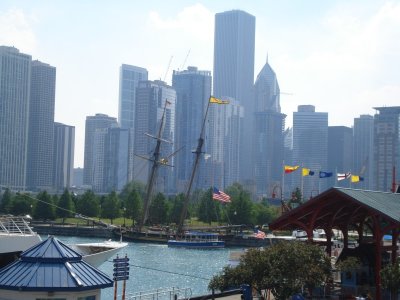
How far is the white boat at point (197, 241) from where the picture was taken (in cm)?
11007

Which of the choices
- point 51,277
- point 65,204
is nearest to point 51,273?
point 51,277

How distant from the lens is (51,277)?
20062mm

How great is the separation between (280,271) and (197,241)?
82.8m

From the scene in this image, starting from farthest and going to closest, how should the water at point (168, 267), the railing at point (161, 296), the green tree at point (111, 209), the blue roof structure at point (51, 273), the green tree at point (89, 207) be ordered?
1. the green tree at point (89, 207)
2. the green tree at point (111, 209)
3. the water at point (168, 267)
4. the railing at point (161, 296)
5. the blue roof structure at point (51, 273)

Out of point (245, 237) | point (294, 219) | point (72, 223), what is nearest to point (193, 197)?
point (72, 223)

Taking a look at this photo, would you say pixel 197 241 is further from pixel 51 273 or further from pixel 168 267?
pixel 51 273

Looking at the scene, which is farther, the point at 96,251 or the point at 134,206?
the point at 134,206

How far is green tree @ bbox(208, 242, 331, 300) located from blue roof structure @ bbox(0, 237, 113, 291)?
9.74 meters

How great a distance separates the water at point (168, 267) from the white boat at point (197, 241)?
1.51 m

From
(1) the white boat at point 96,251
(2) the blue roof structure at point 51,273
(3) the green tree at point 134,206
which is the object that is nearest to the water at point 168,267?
(1) the white boat at point 96,251

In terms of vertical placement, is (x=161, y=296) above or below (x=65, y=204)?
below

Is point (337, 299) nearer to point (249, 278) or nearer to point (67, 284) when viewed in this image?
point (249, 278)

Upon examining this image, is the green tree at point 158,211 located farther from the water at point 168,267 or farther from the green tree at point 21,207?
the green tree at point 21,207

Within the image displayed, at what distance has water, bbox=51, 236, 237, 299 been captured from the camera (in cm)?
5691
